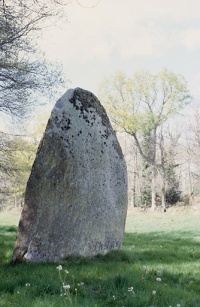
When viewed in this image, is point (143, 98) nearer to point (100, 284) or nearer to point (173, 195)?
point (173, 195)

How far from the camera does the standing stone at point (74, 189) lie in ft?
21.6

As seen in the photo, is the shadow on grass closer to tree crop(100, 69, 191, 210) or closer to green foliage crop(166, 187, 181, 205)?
tree crop(100, 69, 191, 210)

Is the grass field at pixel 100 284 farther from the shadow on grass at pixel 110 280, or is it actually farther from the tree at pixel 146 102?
the tree at pixel 146 102

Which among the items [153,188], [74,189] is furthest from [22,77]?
[153,188]

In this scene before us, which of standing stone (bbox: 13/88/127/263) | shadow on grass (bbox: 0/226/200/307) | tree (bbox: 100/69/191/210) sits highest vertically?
tree (bbox: 100/69/191/210)

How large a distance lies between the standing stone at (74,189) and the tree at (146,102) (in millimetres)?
34150

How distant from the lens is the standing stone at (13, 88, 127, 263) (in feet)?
21.6

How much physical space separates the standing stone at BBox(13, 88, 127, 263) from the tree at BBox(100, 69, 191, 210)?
34.1m

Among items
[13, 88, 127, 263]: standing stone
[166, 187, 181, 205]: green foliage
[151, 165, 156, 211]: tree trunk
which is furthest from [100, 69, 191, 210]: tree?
[13, 88, 127, 263]: standing stone

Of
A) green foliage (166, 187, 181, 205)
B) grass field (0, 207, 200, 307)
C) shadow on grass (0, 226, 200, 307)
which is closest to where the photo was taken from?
grass field (0, 207, 200, 307)

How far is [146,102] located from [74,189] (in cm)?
3726

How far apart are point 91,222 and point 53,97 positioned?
7.87 metres

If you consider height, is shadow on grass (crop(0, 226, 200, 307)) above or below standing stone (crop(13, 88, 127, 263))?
below

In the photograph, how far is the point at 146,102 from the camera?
43.2 m
